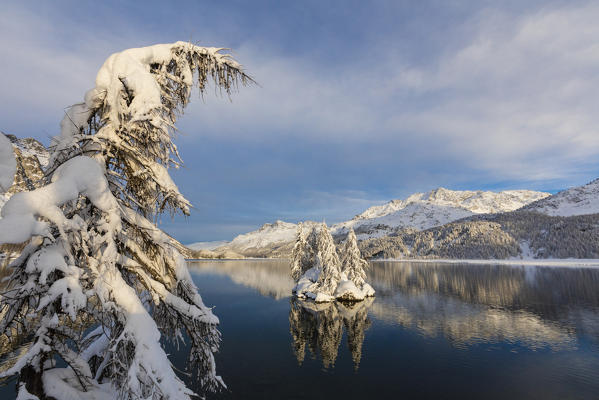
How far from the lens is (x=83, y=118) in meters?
4.36

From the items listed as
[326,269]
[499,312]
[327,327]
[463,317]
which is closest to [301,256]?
[326,269]

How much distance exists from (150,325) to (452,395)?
2012 centimetres

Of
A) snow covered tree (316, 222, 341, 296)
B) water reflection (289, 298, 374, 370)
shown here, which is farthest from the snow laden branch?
snow covered tree (316, 222, 341, 296)

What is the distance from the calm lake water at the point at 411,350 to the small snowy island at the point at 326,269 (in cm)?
405

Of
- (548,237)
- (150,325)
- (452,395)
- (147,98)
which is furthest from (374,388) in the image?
(548,237)

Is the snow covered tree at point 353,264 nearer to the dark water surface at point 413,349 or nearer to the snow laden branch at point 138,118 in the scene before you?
the dark water surface at point 413,349

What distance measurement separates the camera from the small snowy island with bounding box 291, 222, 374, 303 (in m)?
46.7

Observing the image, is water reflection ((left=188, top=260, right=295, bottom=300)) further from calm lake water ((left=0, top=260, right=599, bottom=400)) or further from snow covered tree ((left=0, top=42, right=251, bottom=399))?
snow covered tree ((left=0, top=42, right=251, bottom=399))

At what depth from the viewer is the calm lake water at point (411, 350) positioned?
1788 cm

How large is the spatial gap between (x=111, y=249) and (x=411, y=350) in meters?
26.7

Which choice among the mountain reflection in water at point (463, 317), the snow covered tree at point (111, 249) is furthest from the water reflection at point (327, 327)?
the snow covered tree at point (111, 249)

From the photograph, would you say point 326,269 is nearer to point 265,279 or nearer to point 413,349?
point 413,349

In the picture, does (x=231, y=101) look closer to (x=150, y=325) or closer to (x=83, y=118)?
(x=83, y=118)

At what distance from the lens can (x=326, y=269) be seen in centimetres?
4722
